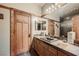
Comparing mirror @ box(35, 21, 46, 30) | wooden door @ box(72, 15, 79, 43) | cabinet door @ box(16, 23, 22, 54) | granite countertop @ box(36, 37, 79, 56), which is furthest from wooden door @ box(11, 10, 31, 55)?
wooden door @ box(72, 15, 79, 43)

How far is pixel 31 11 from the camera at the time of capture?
2.36m

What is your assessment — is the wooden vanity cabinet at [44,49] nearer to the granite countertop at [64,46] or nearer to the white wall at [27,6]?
the granite countertop at [64,46]

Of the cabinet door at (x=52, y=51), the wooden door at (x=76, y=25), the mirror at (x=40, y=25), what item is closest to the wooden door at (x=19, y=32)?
the mirror at (x=40, y=25)

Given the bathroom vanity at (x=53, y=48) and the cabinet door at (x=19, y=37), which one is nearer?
the bathroom vanity at (x=53, y=48)

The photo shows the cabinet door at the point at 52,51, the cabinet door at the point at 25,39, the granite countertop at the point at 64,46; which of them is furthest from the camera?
the cabinet door at the point at 25,39

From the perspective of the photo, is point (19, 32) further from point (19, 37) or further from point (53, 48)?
point (53, 48)

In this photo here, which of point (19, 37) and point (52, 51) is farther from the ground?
point (19, 37)

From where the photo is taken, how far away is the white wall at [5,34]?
2.31 m

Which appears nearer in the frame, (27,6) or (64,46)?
(64,46)

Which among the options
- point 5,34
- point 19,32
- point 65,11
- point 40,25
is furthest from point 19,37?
point 65,11

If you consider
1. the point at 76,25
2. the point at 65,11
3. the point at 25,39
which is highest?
the point at 65,11

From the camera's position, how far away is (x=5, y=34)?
2338mm

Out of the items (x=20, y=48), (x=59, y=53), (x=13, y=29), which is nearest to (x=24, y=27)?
(x=13, y=29)

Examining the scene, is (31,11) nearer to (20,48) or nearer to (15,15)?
(15,15)
